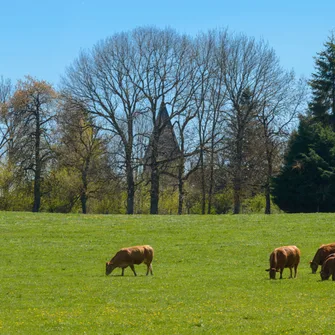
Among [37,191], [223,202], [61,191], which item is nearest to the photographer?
[37,191]

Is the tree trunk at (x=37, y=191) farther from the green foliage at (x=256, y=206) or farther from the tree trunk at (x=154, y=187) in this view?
the green foliage at (x=256, y=206)

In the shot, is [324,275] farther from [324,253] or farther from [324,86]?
[324,86]

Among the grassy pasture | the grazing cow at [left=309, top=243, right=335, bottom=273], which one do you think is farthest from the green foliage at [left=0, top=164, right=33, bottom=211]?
the grazing cow at [left=309, top=243, right=335, bottom=273]

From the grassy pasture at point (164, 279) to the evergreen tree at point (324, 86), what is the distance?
23.5 m

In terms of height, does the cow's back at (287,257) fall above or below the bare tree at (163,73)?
below

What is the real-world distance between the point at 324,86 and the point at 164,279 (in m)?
45.9

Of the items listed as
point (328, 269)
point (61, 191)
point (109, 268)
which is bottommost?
point (109, 268)

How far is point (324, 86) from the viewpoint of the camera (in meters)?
65.1

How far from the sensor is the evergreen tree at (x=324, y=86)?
64562mm

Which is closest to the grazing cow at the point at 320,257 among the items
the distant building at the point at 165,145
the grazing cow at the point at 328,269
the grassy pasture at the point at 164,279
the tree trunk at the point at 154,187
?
the grassy pasture at the point at 164,279

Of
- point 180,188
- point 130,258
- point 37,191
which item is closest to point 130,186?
point 180,188

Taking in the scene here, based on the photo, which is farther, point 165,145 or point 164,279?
point 165,145

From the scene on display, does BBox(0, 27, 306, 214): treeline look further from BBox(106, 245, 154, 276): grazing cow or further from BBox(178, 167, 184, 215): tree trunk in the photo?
BBox(106, 245, 154, 276): grazing cow

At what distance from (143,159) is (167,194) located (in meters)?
8.61
